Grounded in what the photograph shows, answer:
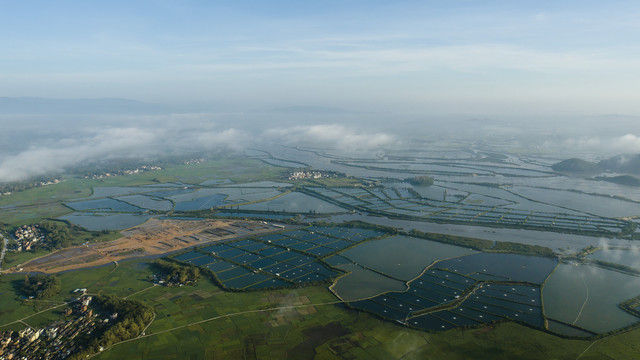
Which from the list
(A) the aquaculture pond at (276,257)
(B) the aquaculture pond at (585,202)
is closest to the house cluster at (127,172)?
(A) the aquaculture pond at (276,257)

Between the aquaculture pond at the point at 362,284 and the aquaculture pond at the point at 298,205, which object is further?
the aquaculture pond at the point at 298,205

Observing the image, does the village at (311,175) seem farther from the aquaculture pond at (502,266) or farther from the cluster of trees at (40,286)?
the cluster of trees at (40,286)

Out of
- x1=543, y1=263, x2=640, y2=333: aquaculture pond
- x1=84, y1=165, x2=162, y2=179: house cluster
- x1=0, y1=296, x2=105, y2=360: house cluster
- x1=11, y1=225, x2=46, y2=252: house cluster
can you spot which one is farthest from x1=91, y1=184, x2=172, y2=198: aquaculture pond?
x1=543, y1=263, x2=640, y2=333: aquaculture pond

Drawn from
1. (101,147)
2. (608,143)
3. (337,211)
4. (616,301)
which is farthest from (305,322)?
(608,143)

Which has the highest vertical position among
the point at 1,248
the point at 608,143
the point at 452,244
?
the point at 608,143

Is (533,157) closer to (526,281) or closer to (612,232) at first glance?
(612,232)

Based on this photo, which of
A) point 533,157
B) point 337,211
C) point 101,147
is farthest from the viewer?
point 101,147

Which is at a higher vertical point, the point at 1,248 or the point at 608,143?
the point at 608,143
